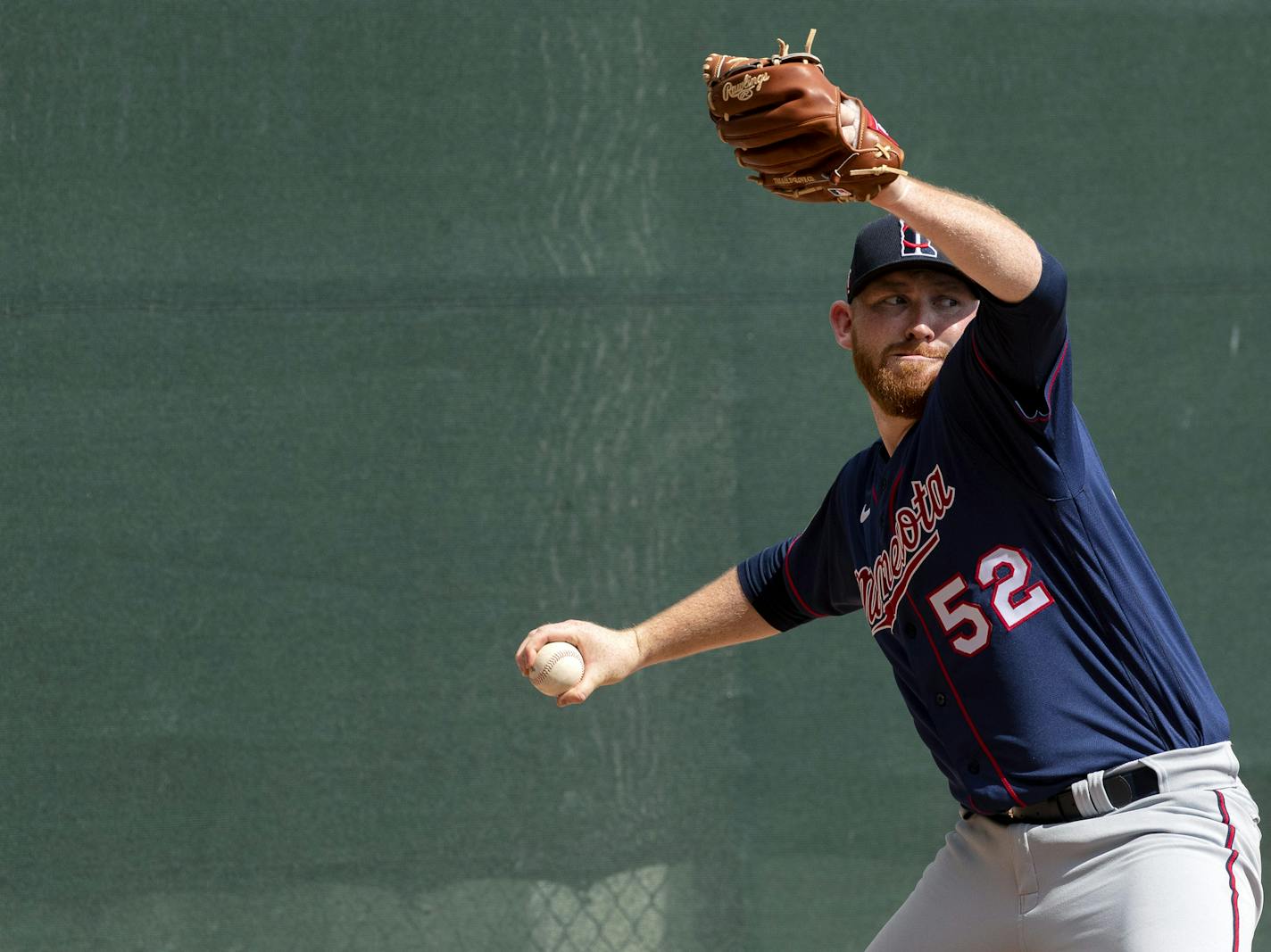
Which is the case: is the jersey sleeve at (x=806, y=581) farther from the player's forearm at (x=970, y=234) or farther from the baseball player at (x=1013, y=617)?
the player's forearm at (x=970, y=234)

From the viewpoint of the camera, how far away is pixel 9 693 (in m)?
3.57

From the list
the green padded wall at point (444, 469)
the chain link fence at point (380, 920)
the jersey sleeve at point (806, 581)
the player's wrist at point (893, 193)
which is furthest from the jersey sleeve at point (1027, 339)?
the chain link fence at point (380, 920)

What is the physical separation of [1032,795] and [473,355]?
2.02 m

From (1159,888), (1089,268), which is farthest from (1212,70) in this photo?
(1159,888)

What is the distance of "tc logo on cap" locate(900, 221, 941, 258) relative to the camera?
7.88ft

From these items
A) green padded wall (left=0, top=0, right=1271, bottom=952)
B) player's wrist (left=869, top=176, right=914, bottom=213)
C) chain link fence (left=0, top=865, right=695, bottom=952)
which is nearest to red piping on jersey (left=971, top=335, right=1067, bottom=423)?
player's wrist (left=869, top=176, right=914, bottom=213)

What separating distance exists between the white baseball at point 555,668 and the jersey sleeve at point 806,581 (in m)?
0.45

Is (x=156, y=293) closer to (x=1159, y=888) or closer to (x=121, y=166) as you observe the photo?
(x=121, y=166)

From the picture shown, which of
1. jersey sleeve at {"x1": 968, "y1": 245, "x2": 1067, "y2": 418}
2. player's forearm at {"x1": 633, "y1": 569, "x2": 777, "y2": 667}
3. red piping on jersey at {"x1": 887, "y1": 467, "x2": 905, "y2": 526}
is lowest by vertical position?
player's forearm at {"x1": 633, "y1": 569, "x2": 777, "y2": 667}

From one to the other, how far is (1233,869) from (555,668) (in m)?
1.07

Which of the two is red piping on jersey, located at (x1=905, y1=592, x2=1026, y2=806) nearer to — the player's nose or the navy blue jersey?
the navy blue jersey

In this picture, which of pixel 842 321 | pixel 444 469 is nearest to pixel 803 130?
pixel 842 321

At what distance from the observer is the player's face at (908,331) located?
2.39 meters

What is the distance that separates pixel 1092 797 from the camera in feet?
6.88
